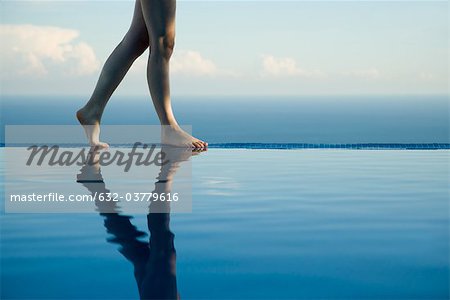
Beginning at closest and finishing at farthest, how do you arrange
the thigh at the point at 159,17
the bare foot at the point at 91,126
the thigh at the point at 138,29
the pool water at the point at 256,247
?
1. the pool water at the point at 256,247
2. the thigh at the point at 159,17
3. the thigh at the point at 138,29
4. the bare foot at the point at 91,126

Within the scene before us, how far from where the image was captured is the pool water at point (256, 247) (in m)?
1.05

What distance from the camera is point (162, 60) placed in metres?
3.15

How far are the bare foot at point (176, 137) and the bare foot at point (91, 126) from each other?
1.05 feet

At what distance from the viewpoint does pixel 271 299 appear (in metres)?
0.99

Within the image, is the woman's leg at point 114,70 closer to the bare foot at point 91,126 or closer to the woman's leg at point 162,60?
the bare foot at point 91,126

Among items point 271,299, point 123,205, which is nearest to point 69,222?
point 123,205

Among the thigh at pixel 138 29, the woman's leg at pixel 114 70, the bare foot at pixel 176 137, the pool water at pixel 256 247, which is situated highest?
the thigh at pixel 138 29

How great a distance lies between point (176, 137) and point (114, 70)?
445 millimetres

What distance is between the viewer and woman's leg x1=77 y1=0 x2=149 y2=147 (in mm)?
3205

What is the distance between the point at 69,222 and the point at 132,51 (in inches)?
70.8

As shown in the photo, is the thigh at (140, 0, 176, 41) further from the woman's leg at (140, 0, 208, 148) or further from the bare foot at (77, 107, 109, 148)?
the bare foot at (77, 107, 109, 148)

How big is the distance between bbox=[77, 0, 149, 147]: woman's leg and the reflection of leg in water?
120 centimetres

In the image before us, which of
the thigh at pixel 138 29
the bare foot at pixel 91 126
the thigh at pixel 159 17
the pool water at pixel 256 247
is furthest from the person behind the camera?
the bare foot at pixel 91 126

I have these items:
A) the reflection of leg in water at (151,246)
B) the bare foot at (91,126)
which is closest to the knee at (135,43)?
the bare foot at (91,126)
